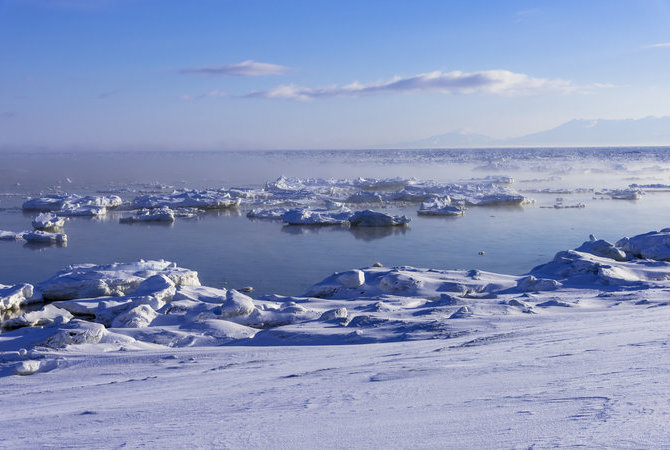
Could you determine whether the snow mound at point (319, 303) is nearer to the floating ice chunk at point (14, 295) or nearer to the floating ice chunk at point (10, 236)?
the floating ice chunk at point (14, 295)

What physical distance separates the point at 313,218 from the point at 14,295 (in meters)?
9.58

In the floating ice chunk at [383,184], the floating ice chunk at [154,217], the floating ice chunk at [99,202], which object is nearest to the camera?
the floating ice chunk at [154,217]

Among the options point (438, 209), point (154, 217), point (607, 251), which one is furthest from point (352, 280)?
point (438, 209)

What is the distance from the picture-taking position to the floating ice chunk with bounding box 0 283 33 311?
25.7 ft

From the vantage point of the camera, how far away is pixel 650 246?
10.6 m

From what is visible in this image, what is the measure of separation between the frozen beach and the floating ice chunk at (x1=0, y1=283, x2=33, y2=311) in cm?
3

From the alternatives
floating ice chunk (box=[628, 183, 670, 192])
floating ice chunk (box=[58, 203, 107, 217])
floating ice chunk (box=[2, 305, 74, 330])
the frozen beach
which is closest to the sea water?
the frozen beach

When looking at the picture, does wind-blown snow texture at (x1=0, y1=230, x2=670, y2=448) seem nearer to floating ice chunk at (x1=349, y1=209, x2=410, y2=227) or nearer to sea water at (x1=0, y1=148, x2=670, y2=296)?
sea water at (x1=0, y1=148, x2=670, y2=296)

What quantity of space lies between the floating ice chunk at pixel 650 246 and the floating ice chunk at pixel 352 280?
5.35 m

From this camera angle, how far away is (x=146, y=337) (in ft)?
19.0

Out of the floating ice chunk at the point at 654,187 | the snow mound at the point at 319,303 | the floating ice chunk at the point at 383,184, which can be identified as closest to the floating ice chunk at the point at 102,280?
the snow mound at the point at 319,303

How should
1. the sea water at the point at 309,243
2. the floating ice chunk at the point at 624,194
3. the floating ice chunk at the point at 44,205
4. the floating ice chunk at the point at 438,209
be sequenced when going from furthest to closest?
1. the floating ice chunk at the point at 624,194
2. the floating ice chunk at the point at 44,205
3. the floating ice chunk at the point at 438,209
4. the sea water at the point at 309,243

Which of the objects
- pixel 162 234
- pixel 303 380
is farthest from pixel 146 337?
pixel 162 234

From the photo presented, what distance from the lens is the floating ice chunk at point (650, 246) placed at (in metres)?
10.4
